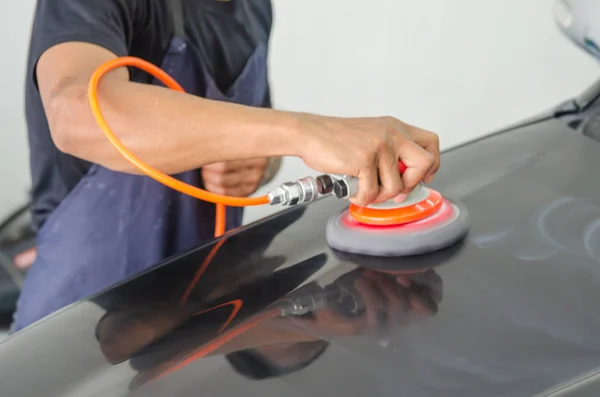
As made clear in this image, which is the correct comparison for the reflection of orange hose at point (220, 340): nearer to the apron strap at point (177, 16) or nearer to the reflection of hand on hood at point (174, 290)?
the reflection of hand on hood at point (174, 290)

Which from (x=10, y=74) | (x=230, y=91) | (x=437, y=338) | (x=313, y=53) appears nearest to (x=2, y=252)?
(x=10, y=74)

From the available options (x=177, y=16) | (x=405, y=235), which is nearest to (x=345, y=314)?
(x=405, y=235)

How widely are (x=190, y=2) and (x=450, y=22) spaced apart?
626 millimetres

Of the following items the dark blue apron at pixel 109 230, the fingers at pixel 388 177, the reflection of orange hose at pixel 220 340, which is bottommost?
the dark blue apron at pixel 109 230

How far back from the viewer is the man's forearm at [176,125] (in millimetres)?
750

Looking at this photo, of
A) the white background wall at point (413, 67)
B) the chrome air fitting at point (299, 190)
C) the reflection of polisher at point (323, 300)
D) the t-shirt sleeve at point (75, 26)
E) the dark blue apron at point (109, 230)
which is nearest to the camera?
the reflection of polisher at point (323, 300)

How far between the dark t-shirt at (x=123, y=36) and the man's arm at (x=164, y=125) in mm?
83

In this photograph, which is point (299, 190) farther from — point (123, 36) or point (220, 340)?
point (123, 36)

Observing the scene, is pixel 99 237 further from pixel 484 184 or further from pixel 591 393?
pixel 591 393

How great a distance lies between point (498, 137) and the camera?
949 mm

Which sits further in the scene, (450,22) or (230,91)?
(450,22)

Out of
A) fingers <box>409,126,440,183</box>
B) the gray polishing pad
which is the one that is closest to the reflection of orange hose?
the gray polishing pad

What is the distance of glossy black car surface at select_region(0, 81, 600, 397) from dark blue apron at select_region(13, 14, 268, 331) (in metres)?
0.25

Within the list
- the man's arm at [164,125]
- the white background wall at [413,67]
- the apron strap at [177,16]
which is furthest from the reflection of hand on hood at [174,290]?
the white background wall at [413,67]
